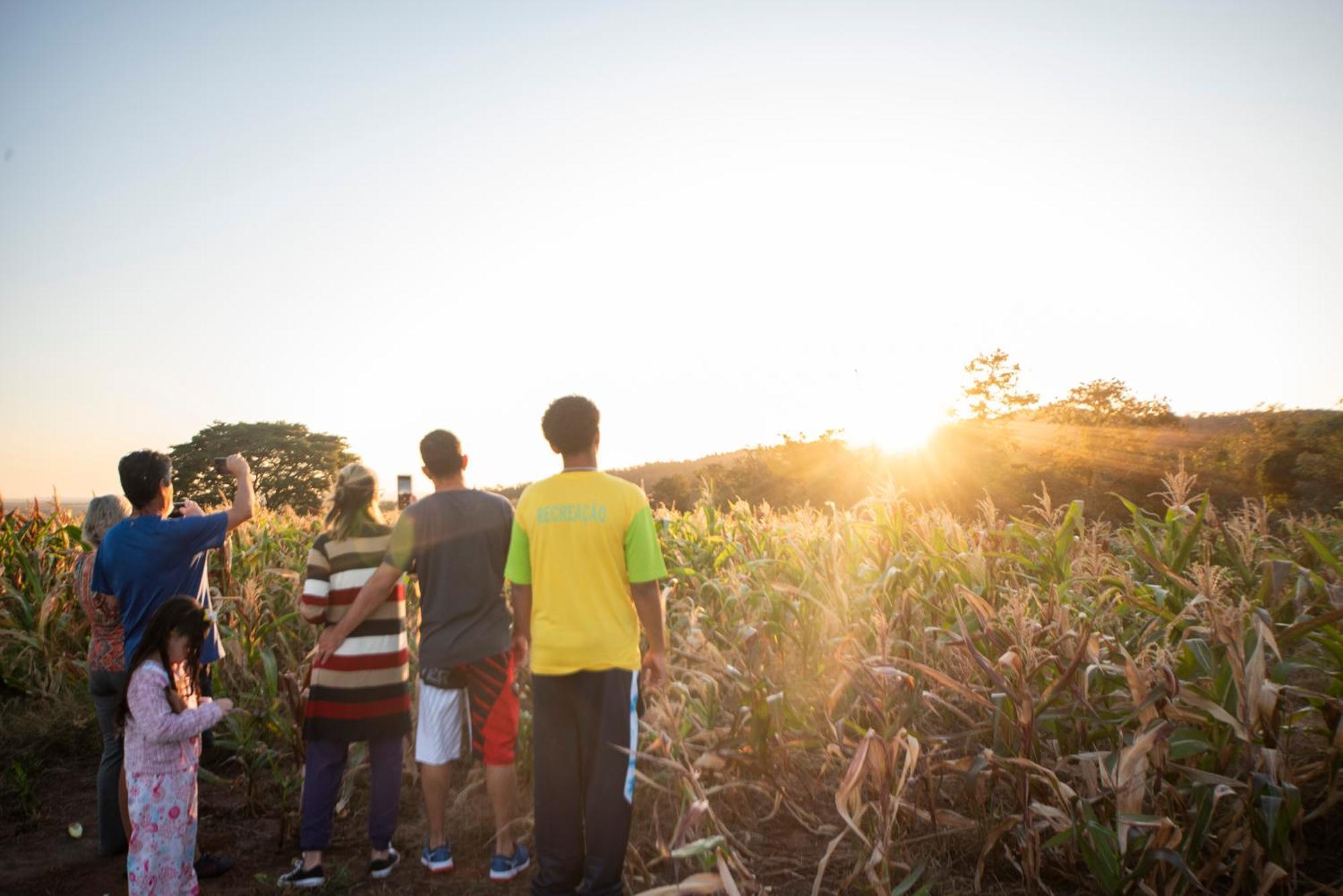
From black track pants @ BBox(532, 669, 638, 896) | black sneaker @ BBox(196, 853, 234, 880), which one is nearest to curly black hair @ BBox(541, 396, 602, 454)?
black track pants @ BBox(532, 669, 638, 896)

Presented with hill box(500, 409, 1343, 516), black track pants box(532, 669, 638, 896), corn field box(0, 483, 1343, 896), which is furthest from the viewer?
hill box(500, 409, 1343, 516)

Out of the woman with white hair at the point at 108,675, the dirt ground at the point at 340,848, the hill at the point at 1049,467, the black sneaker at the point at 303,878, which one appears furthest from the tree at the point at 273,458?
the black sneaker at the point at 303,878

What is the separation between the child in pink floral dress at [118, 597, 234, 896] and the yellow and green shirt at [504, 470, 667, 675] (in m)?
1.39

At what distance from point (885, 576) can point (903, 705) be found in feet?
2.19

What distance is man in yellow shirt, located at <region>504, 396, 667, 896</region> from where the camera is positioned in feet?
9.14

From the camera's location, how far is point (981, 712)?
372cm

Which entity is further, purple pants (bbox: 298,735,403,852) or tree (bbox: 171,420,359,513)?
tree (bbox: 171,420,359,513)

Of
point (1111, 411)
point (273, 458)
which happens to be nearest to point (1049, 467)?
point (1111, 411)

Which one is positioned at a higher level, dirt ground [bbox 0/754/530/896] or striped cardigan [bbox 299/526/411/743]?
striped cardigan [bbox 299/526/411/743]

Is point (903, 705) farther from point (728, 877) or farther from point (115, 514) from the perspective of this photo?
point (115, 514)

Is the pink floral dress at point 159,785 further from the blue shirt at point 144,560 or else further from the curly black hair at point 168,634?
the blue shirt at point 144,560

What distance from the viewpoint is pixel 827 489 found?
17.6 metres

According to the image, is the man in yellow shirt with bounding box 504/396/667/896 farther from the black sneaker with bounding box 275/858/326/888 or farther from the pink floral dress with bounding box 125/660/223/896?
the pink floral dress with bounding box 125/660/223/896

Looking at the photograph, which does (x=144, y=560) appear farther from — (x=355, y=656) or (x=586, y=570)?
(x=586, y=570)
